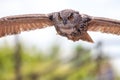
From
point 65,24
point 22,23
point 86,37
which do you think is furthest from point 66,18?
point 22,23

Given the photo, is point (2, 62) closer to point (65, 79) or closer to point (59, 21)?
point (65, 79)

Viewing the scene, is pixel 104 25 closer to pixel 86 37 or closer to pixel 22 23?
pixel 86 37

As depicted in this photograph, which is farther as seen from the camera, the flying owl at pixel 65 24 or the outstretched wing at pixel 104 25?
the outstretched wing at pixel 104 25

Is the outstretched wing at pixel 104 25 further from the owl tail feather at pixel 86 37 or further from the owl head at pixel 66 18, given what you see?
the owl head at pixel 66 18

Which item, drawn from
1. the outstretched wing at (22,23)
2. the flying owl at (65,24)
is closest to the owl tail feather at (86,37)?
the flying owl at (65,24)

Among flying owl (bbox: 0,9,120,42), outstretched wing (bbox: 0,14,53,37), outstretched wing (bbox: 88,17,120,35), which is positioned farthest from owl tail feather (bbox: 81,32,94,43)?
outstretched wing (bbox: 0,14,53,37)

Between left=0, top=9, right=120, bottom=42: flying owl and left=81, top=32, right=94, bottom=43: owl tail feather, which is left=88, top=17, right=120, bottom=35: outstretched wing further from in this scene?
left=81, top=32, right=94, bottom=43: owl tail feather

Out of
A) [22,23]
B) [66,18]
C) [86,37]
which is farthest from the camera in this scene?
[22,23]

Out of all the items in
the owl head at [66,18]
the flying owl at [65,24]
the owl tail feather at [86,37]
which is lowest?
the owl tail feather at [86,37]
